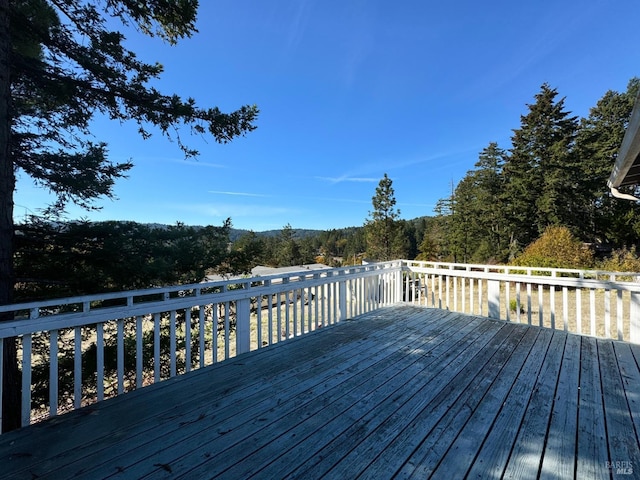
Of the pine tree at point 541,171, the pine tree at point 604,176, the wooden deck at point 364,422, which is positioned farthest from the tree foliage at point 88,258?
the pine tree at point 604,176

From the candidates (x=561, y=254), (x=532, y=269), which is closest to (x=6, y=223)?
(x=532, y=269)

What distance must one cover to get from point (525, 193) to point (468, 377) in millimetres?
20950

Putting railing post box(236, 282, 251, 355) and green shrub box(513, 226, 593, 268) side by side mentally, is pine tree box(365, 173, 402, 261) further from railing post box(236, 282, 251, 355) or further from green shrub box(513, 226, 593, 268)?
railing post box(236, 282, 251, 355)

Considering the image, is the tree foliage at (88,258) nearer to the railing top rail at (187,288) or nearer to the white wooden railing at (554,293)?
the railing top rail at (187,288)

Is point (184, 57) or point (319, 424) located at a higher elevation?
point (184, 57)

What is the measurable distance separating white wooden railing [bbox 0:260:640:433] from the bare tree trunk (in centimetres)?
19

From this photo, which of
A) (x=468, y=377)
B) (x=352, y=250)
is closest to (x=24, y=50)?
(x=468, y=377)

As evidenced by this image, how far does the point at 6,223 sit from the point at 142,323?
1.77 metres

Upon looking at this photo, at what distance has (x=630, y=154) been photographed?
2908 millimetres

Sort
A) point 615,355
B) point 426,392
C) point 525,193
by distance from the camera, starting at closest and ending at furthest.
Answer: point 426,392 → point 615,355 → point 525,193

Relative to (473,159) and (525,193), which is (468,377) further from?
(473,159)

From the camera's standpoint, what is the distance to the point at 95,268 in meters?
3.52

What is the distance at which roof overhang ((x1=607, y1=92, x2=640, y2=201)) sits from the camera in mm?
2276

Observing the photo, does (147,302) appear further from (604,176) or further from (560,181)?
(604,176)
